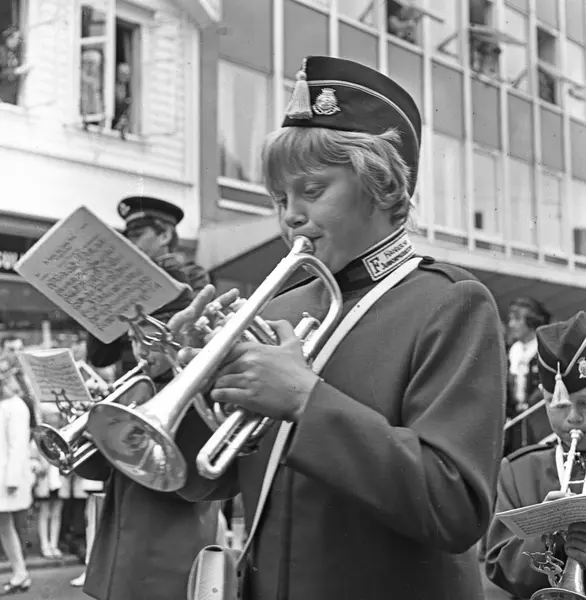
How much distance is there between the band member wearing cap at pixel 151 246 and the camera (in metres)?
4.08

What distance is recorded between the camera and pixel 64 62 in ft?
33.4

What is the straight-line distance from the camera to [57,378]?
3830 mm

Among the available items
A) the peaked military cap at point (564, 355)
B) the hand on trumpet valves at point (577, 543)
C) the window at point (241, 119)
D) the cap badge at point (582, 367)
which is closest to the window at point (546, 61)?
the window at point (241, 119)

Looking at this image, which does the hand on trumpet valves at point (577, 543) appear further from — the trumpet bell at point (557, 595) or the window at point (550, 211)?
the window at point (550, 211)

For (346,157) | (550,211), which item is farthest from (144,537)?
(550,211)

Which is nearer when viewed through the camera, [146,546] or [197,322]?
[197,322]

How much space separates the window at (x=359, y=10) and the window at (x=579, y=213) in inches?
262

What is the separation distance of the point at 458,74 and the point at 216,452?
1594 centimetres

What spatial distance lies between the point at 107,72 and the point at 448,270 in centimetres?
949

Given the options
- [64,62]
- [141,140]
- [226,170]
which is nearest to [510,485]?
[64,62]

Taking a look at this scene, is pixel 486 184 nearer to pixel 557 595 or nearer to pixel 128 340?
pixel 128 340

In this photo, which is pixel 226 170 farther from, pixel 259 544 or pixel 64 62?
pixel 259 544

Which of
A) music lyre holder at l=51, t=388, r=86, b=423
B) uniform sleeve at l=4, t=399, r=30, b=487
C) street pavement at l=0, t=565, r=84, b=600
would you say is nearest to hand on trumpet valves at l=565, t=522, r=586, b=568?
music lyre holder at l=51, t=388, r=86, b=423

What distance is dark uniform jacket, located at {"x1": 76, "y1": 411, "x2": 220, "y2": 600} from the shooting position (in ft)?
11.4
